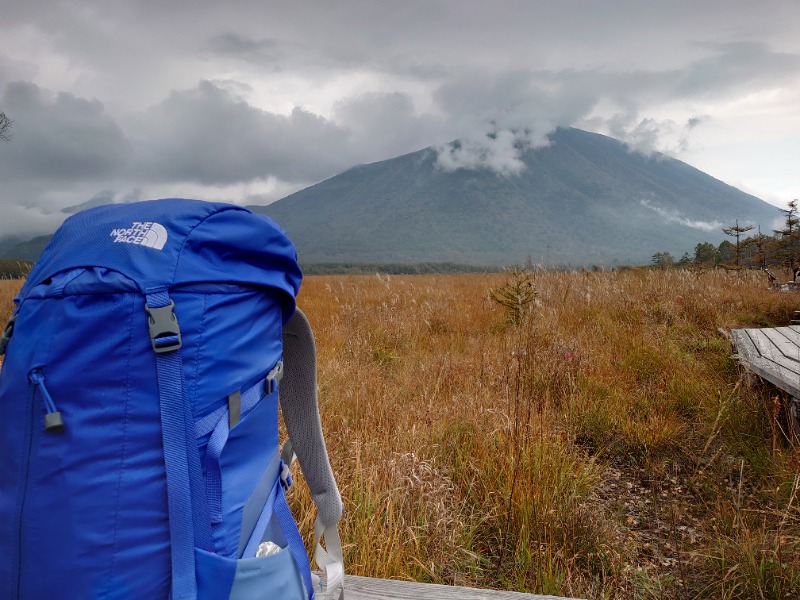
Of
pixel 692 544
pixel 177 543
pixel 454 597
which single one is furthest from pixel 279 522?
pixel 692 544

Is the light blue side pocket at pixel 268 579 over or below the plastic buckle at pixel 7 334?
below

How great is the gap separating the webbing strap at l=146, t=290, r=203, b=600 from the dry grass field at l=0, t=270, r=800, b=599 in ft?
3.35

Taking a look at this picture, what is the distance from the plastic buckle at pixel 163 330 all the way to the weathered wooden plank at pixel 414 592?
94 centimetres

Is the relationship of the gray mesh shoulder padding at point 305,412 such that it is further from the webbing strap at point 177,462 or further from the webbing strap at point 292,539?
the webbing strap at point 177,462

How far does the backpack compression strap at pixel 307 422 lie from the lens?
A: 1407mm

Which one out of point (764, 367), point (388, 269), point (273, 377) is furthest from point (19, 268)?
point (388, 269)

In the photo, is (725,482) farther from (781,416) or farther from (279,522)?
(279,522)

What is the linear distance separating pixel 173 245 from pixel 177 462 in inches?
15.6

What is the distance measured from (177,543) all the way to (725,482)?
9.49 ft

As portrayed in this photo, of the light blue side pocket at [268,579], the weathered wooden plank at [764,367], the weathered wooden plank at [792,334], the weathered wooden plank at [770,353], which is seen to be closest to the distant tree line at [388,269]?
the weathered wooden plank at [792,334]

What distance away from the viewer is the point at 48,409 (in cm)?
88

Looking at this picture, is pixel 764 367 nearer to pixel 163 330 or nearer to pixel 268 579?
pixel 268 579

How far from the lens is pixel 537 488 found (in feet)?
7.02

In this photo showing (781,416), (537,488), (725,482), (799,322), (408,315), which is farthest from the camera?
(408,315)
